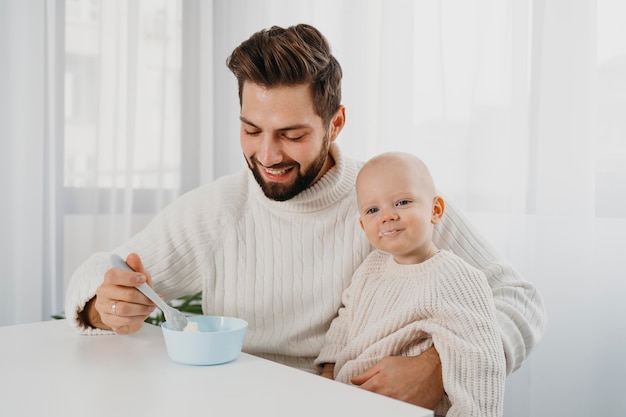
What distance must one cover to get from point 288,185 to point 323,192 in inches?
3.6

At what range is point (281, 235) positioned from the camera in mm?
1465

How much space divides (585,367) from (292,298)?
3.04ft

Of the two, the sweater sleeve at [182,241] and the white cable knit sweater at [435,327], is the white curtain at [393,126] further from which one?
the sweater sleeve at [182,241]

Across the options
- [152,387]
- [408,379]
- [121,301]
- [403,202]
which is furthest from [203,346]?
[403,202]

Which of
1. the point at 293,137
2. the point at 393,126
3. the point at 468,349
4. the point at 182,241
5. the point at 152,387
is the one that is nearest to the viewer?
the point at 152,387

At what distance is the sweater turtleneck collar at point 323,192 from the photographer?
4.75 ft

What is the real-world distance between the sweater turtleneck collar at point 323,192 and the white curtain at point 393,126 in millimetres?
686

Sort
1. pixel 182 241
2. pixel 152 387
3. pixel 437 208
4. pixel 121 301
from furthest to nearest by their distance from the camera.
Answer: pixel 182 241 < pixel 437 208 < pixel 121 301 < pixel 152 387

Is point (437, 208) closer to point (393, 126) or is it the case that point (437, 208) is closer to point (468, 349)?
point (468, 349)

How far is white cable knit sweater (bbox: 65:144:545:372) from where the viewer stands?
1.39 metres

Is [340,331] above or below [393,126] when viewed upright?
below

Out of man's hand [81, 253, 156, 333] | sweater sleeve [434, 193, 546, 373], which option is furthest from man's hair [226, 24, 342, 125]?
man's hand [81, 253, 156, 333]

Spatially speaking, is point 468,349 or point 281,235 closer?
point 468,349


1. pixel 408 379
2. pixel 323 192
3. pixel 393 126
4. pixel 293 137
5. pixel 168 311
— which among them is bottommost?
pixel 408 379
